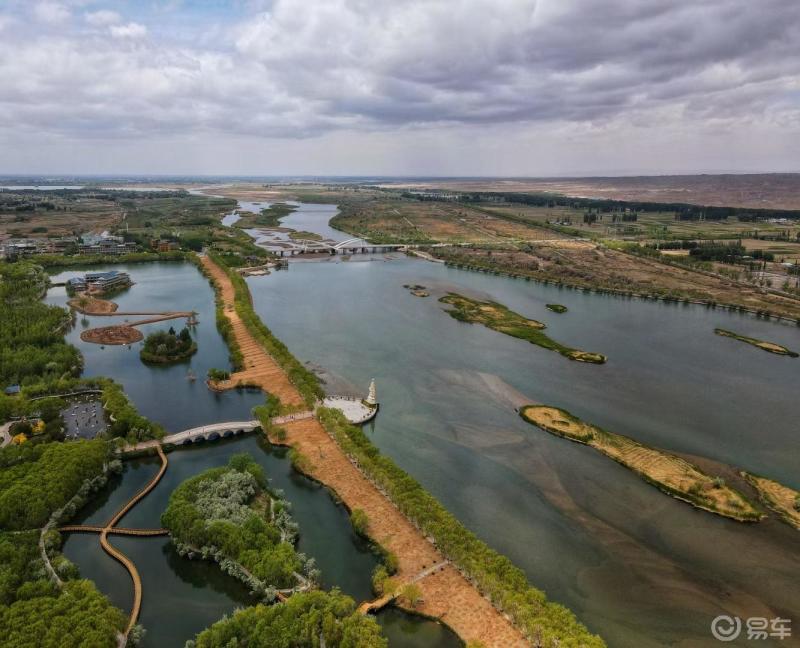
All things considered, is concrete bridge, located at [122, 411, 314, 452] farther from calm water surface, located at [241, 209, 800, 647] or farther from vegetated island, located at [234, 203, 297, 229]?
vegetated island, located at [234, 203, 297, 229]

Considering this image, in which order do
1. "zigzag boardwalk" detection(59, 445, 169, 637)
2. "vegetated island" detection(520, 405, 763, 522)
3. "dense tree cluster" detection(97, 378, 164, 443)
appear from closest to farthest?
"zigzag boardwalk" detection(59, 445, 169, 637) → "vegetated island" detection(520, 405, 763, 522) → "dense tree cluster" detection(97, 378, 164, 443)

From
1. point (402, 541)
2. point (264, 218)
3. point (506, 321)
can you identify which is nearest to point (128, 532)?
point (402, 541)

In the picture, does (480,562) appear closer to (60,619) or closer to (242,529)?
(242,529)

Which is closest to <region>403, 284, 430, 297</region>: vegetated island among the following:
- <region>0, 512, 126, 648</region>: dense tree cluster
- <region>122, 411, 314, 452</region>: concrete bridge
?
<region>122, 411, 314, 452</region>: concrete bridge

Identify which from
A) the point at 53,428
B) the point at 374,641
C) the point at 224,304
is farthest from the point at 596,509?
the point at 224,304

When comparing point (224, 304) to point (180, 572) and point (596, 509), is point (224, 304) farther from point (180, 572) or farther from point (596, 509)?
point (596, 509)

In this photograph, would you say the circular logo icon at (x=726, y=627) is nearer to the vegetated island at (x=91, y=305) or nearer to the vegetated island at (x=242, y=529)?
the vegetated island at (x=242, y=529)
